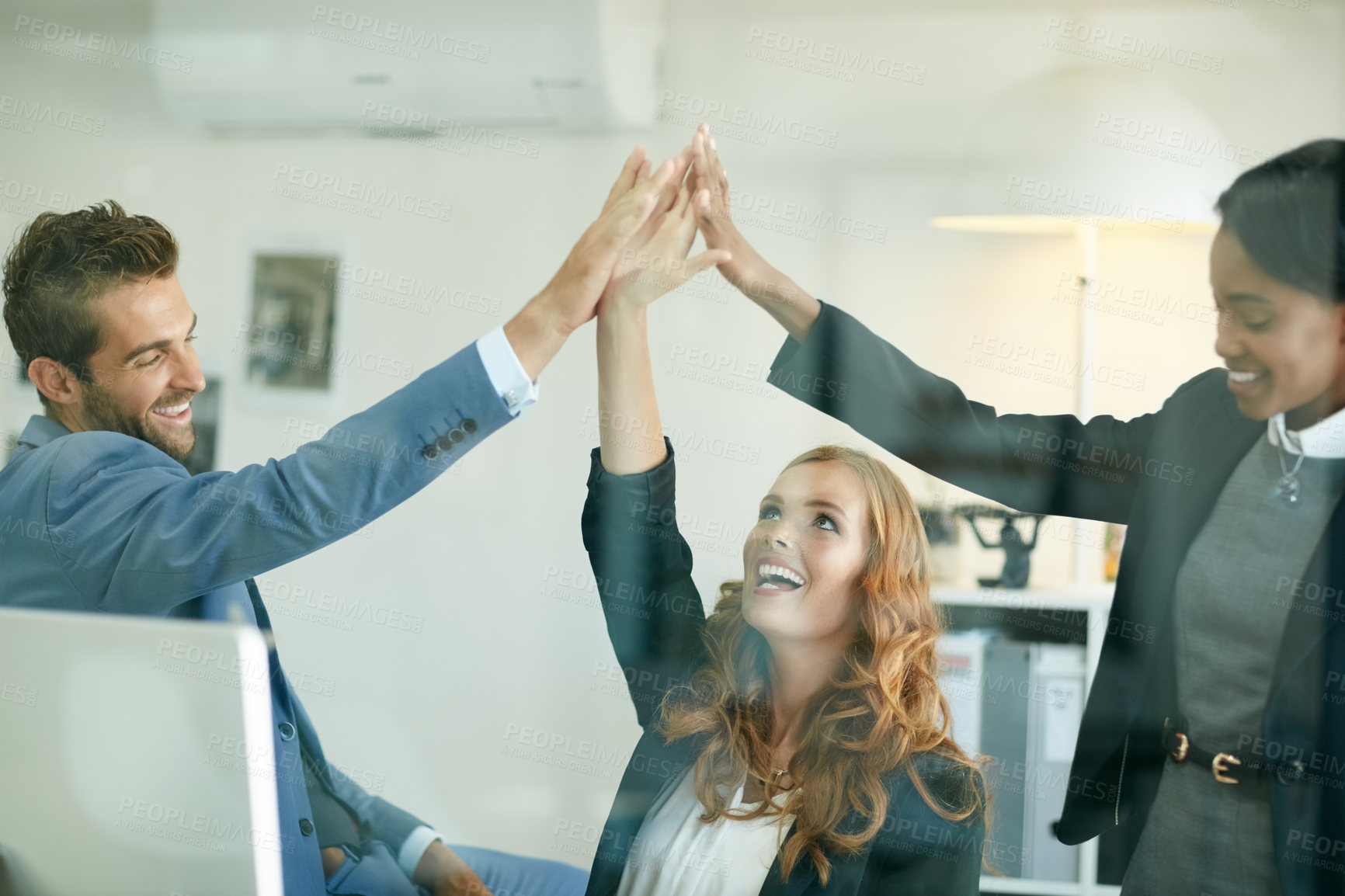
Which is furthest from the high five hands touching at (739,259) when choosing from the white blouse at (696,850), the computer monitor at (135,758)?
the computer monitor at (135,758)

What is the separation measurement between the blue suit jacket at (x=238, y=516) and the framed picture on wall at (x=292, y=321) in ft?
0.69

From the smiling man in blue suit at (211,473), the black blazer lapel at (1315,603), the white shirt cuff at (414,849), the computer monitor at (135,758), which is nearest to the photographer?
the computer monitor at (135,758)

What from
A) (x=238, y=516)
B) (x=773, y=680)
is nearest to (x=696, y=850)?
(x=773, y=680)

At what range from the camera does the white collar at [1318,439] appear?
129 cm

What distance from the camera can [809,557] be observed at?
1.40 meters

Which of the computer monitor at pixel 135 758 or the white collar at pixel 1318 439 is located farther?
the white collar at pixel 1318 439

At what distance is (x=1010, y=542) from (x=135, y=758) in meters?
1.13

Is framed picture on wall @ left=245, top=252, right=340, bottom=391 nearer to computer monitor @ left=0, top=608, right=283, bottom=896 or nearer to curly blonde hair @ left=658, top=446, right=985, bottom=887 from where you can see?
computer monitor @ left=0, top=608, right=283, bottom=896

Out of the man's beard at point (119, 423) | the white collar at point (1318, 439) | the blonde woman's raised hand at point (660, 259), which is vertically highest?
the blonde woman's raised hand at point (660, 259)

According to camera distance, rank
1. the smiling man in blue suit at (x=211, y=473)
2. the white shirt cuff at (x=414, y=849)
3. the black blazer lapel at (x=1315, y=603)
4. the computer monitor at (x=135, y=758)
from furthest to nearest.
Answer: the white shirt cuff at (x=414, y=849)
the smiling man in blue suit at (x=211, y=473)
the black blazer lapel at (x=1315, y=603)
the computer monitor at (x=135, y=758)

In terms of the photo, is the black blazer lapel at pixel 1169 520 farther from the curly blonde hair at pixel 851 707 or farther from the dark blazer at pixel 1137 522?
the curly blonde hair at pixel 851 707

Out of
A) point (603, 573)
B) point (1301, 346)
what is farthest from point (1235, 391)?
point (603, 573)

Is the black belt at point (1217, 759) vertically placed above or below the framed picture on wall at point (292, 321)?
below

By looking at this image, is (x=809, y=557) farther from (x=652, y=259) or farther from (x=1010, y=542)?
(x=652, y=259)
